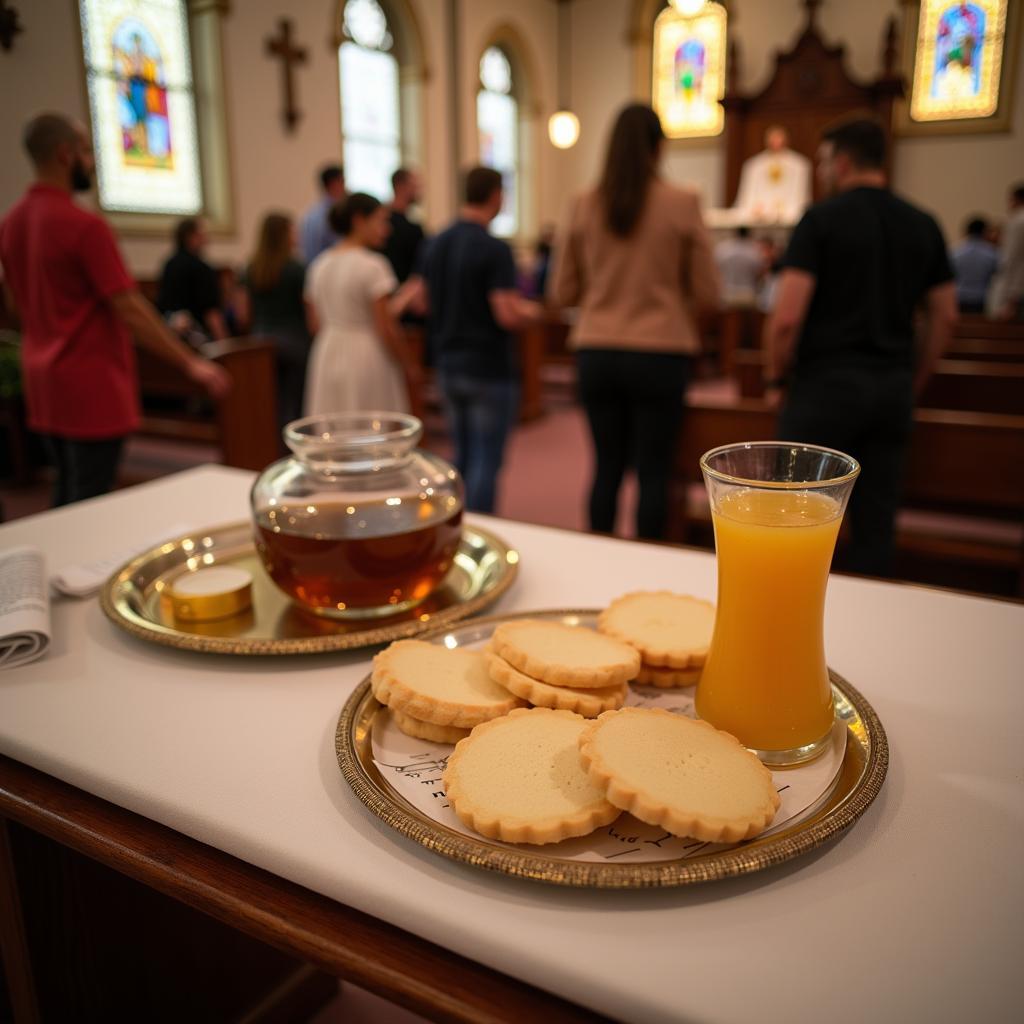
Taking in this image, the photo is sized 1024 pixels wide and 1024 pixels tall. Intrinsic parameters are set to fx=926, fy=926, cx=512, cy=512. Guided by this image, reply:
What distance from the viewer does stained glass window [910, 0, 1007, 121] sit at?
386 inches

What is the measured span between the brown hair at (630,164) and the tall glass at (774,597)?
6.45ft

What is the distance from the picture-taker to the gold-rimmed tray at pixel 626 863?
60 cm

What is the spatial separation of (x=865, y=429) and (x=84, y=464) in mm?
2313

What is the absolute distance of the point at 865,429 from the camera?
7.97 ft

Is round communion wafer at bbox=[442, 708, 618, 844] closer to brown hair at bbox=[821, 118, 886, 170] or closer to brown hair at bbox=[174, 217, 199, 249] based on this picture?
brown hair at bbox=[821, 118, 886, 170]

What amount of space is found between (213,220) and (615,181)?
5837mm

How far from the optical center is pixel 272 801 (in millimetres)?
734

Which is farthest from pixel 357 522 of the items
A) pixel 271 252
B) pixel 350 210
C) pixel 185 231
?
pixel 185 231

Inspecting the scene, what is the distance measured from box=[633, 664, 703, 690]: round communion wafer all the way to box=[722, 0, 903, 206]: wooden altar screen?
10.6 meters

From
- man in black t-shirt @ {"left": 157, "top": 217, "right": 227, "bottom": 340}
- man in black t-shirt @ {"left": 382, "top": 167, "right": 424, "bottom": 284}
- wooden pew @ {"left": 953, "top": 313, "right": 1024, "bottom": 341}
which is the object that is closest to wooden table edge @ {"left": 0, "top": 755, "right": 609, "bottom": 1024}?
man in black t-shirt @ {"left": 157, "top": 217, "right": 227, "bottom": 340}

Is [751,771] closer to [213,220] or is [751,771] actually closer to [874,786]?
[874,786]

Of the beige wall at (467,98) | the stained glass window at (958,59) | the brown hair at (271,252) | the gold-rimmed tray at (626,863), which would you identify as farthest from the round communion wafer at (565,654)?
the stained glass window at (958,59)

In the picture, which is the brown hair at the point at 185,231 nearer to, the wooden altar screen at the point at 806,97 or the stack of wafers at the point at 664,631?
the stack of wafers at the point at 664,631

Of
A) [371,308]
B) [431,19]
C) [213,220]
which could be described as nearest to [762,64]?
[431,19]
